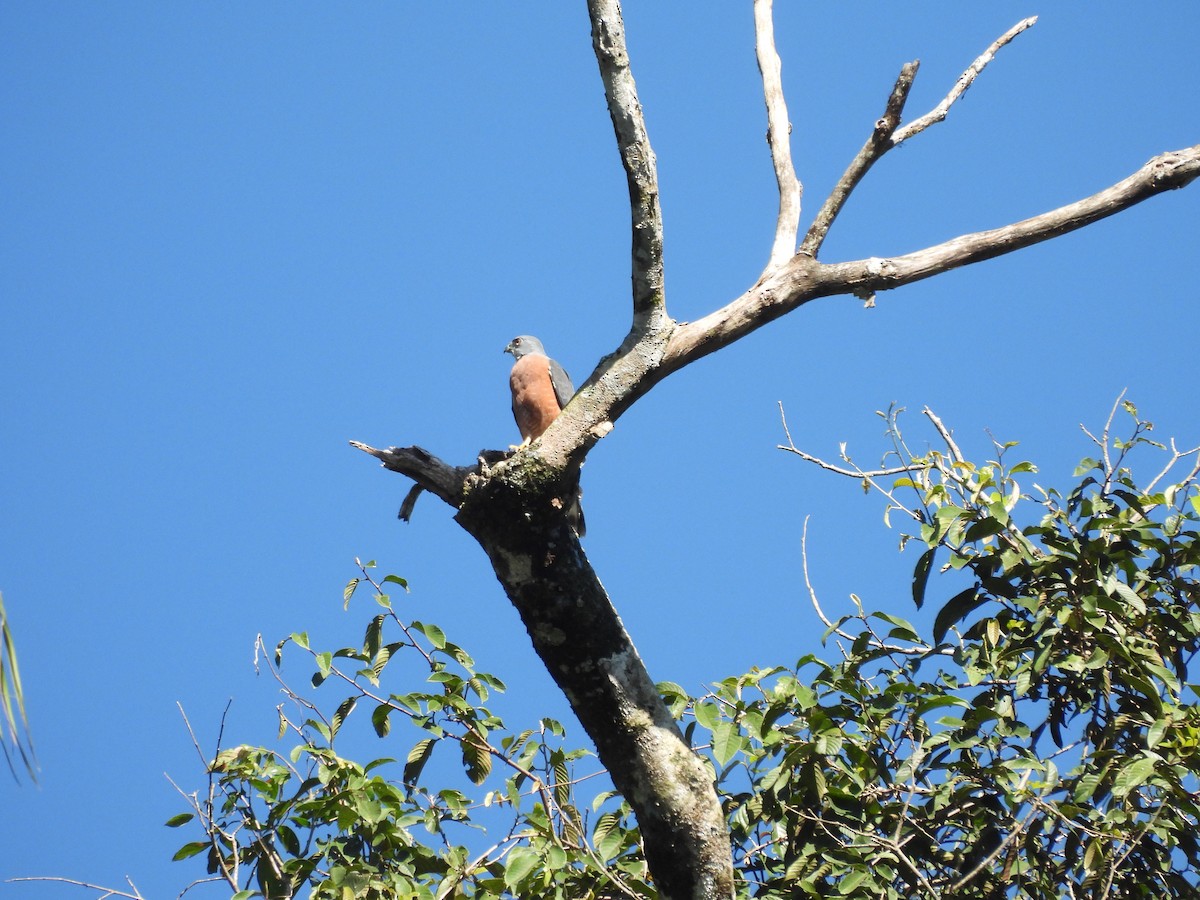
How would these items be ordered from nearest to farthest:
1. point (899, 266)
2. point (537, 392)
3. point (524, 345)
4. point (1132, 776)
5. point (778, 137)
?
point (1132, 776), point (899, 266), point (778, 137), point (537, 392), point (524, 345)

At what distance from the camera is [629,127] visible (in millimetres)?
3021

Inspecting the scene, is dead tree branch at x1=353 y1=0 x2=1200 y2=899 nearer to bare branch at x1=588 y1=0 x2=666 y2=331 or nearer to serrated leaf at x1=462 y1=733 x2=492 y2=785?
bare branch at x1=588 y1=0 x2=666 y2=331

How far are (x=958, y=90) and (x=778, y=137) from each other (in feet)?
1.93

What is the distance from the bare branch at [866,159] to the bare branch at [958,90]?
0.23ft

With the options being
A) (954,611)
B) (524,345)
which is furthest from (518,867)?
(524,345)

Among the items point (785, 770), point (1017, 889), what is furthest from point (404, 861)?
point (1017, 889)

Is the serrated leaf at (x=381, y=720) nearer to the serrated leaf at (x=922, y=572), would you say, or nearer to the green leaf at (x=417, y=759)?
the green leaf at (x=417, y=759)

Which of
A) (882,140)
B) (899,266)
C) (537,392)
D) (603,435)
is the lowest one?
(603,435)

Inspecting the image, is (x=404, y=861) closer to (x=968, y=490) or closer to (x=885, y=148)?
(x=968, y=490)

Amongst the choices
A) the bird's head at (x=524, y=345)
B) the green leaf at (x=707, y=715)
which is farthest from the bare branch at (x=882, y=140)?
the bird's head at (x=524, y=345)

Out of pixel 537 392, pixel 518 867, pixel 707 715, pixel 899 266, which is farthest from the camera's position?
pixel 537 392

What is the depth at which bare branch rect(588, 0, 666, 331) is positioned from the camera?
301 cm

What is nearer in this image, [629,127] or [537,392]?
[629,127]

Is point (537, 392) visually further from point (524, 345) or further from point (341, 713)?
point (341, 713)
